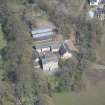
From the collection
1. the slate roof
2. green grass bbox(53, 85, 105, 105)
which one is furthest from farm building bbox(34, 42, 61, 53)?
the slate roof

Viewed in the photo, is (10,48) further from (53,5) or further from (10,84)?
(53,5)

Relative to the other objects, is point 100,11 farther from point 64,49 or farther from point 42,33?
point 64,49

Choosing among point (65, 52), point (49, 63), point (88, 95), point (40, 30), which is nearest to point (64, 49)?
point (65, 52)

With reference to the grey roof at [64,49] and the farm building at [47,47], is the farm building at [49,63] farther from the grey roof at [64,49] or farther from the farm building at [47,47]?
the farm building at [47,47]

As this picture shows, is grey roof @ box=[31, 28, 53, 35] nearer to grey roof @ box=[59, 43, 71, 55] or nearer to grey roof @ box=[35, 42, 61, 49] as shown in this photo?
grey roof @ box=[35, 42, 61, 49]

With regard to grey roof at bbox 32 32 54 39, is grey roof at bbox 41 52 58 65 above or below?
below

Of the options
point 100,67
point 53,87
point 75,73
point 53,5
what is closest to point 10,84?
point 53,87
